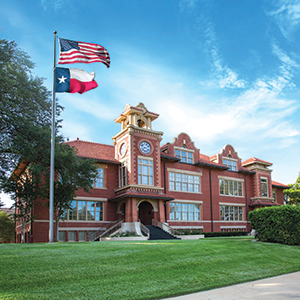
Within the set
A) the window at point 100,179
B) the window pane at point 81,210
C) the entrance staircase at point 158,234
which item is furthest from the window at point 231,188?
the window pane at point 81,210

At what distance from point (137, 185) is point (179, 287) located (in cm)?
2207

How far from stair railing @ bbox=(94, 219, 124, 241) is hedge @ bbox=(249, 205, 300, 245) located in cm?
1352

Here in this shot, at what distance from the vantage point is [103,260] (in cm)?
946

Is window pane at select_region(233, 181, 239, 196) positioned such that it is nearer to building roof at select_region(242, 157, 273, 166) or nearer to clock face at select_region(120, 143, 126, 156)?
building roof at select_region(242, 157, 273, 166)

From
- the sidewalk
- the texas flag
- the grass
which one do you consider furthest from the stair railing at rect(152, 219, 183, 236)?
the sidewalk

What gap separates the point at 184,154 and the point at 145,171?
7.39 meters

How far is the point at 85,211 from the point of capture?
97.2 ft

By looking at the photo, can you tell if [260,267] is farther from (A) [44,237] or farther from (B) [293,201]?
(B) [293,201]

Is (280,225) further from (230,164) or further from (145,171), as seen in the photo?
(230,164)

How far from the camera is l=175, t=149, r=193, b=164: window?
36.5 metres

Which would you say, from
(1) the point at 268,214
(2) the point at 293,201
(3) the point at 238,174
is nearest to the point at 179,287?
(1) the point at 268,214

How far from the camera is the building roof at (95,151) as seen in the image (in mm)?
31094

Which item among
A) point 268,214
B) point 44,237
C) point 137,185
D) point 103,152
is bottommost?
point 44,237

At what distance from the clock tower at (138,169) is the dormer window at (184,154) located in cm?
442
